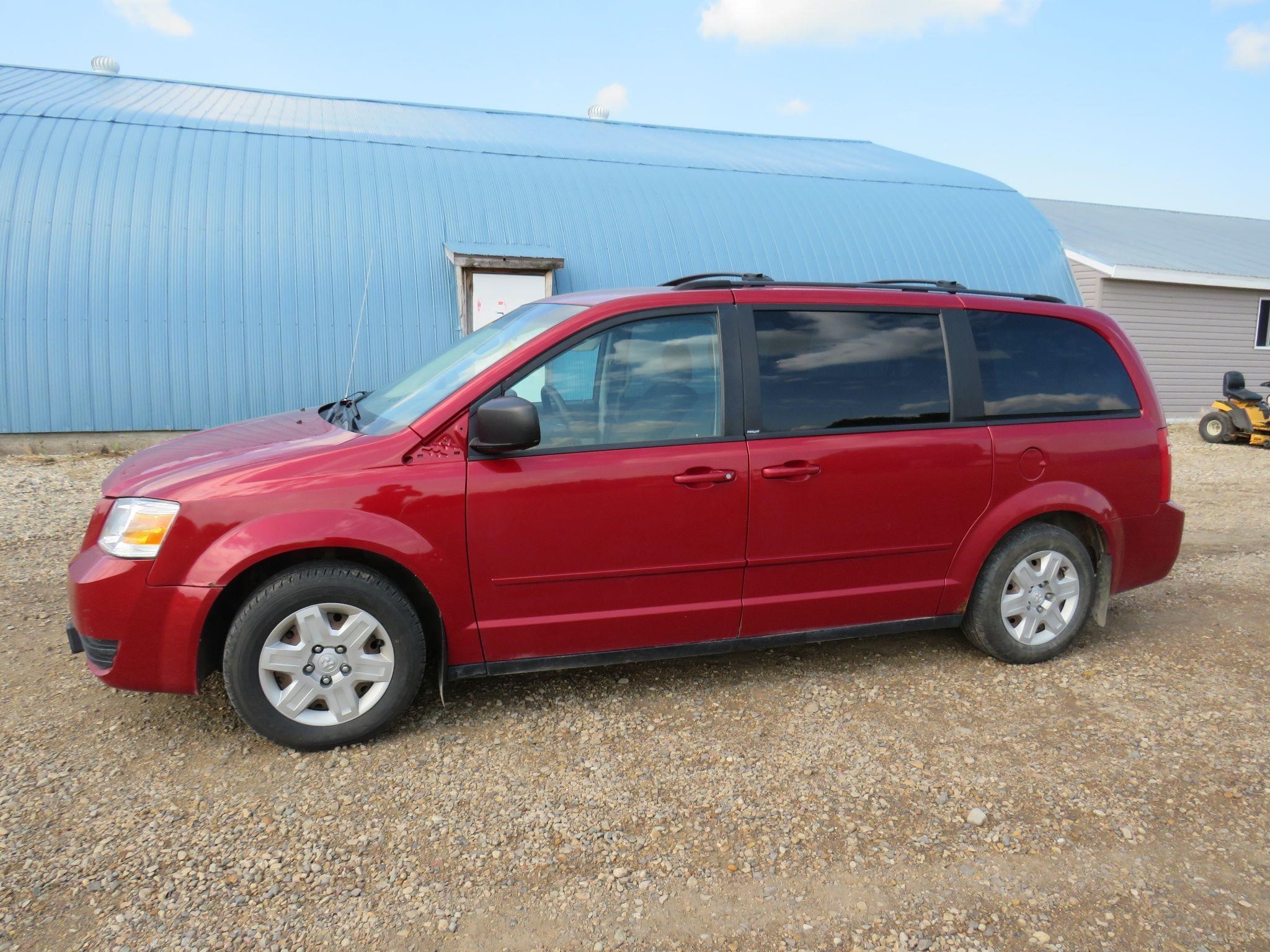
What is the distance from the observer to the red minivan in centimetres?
332

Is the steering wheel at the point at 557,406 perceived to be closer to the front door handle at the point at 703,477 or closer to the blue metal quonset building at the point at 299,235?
the front door handle at the point at 703,477

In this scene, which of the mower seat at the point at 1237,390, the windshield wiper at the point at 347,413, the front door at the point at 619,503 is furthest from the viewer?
the mower seat at the point at 1237,390

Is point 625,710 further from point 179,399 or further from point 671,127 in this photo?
point 671,127

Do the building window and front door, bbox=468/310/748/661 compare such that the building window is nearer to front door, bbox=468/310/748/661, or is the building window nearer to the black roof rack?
the black roof rack

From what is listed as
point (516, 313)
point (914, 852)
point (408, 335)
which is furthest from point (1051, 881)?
point (408, 335)

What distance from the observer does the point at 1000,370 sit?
4.27 metres

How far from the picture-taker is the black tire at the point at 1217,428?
47.1 ft

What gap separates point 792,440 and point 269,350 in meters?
10.2

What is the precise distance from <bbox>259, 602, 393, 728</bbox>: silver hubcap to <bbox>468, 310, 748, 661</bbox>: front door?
17.4 inches

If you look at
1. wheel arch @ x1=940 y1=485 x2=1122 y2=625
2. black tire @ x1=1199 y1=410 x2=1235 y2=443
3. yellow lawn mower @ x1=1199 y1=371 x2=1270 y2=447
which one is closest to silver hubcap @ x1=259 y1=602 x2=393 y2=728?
wheel arch @ x1=940 y1=485 x2=1122 y2=625

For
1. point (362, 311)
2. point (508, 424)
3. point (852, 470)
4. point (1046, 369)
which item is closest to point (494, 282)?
point (362, 311)

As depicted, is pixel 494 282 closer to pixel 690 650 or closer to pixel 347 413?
pixel 347 413

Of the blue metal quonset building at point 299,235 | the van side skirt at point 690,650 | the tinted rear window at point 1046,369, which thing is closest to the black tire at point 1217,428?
the blue metal quonset building at point 299,235

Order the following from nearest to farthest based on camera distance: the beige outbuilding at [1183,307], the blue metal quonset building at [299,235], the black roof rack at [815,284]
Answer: the black roof rack at [815,284] → the blue metal quonset building at [299,235] → the beige outbuilding at [1183,307]
